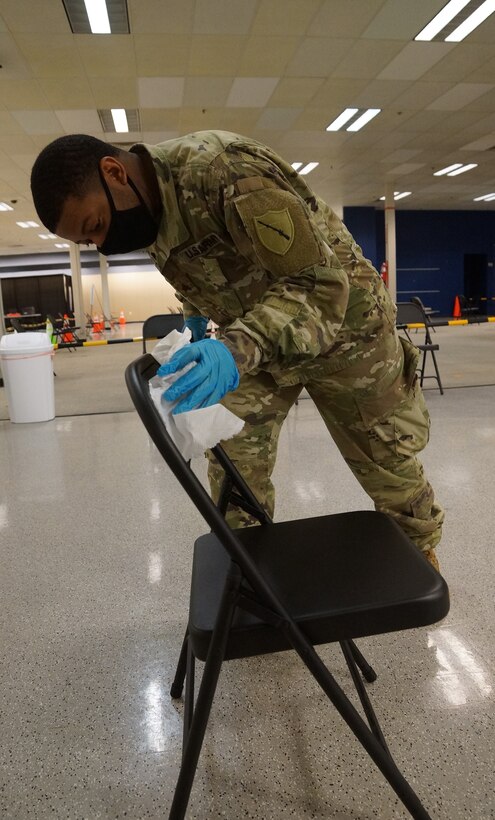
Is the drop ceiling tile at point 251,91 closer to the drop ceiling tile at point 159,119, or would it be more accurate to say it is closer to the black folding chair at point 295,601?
the drop ceiling tile at point 159,119

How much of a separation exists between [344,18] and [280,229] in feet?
16.9

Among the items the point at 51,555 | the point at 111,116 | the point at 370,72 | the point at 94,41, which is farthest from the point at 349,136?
the point at 51,555

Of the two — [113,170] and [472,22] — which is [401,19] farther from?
[113,170]

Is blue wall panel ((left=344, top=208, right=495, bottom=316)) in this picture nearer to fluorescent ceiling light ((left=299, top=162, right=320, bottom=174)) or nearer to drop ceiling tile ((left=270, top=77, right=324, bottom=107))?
fluorescent ceiling light ((left=299, top=162, right=320, bottom=174))

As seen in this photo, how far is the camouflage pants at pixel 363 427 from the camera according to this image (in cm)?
130

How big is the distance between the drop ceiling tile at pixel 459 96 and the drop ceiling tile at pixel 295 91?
5.81 feet

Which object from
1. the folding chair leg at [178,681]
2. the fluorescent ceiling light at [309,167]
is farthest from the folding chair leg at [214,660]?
the fluorescent ceiling light at [309,167]

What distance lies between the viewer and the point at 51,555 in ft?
6.69

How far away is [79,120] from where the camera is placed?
7344 mm

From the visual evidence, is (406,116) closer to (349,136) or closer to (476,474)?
(349,136)

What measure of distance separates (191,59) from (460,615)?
5.92m

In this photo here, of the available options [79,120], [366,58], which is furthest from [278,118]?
[79,120]

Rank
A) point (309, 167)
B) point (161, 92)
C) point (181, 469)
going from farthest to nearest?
point (309, 167) → point (161, 92) → point (181, 469)

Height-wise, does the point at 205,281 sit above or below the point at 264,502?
above
